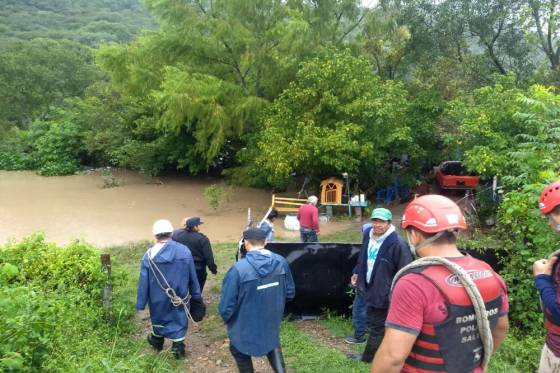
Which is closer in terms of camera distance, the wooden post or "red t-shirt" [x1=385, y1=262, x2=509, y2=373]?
"red t-shirt" [x1=385, y1=262, x2=509, y2=373]

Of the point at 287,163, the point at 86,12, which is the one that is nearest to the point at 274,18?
the point at 287,163

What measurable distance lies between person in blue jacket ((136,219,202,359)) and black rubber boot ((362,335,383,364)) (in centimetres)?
195

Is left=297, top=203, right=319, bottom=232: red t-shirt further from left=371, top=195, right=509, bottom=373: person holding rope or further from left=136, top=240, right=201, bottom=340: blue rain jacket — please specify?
left=371, top=195, right=509, bottom=373: person holding rope

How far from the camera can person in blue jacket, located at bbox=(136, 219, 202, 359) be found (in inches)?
196

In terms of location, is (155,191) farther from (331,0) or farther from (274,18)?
(331,0)

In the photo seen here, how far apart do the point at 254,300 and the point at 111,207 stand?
1593 cm

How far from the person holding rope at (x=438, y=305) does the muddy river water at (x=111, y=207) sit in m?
11.6

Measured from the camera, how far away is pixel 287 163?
15781 mm

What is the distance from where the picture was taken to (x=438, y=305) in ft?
7.14

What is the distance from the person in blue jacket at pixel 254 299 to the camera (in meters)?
4.09

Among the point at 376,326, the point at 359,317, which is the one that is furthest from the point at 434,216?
the point at 359,317

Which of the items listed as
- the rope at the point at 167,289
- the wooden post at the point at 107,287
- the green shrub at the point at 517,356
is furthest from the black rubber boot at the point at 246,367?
the green shrub at the point at 517,356

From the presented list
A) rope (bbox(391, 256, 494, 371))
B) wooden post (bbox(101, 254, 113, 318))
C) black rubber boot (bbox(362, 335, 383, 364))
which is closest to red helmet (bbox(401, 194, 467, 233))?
rope (bbox(391, 256, 494, 371))

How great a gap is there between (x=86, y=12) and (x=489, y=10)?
108267 millimetres
